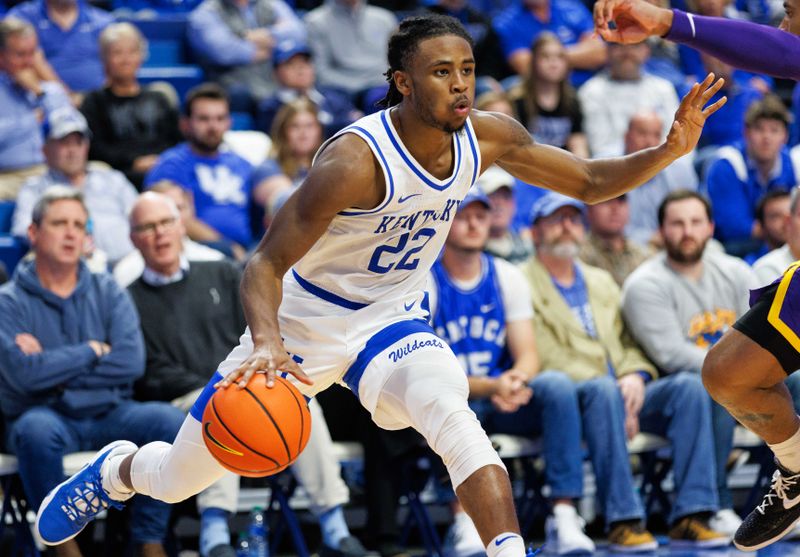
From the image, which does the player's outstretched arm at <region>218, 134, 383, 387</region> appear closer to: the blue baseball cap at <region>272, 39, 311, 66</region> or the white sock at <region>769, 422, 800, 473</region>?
the white sock at <region>769, 422, 800, 473</region>

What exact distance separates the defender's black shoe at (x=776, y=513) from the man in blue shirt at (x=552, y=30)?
636 cm

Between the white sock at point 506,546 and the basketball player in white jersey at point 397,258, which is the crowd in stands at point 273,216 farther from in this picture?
the white sock at point 506,546

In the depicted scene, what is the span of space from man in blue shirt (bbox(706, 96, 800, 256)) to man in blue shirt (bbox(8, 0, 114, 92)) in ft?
15.4

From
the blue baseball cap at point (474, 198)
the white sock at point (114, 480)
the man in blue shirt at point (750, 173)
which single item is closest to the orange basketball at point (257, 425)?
the white sock at point (114, 480)

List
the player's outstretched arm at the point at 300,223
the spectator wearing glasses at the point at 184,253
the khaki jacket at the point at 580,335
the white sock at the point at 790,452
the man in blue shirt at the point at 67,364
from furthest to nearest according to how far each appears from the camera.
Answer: the spectator wearing glasses at the point at 184,253, the khaki jacket at the point at 580,335, the man in blue shirt at the point at 67,364, the white sock at the point at 790,452, the player's outstretched arm at the point at 300,223

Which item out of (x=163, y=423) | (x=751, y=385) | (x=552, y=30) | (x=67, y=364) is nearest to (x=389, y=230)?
(x=751, y=385)

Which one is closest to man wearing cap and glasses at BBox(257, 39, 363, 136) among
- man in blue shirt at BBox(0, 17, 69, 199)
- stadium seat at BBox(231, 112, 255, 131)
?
stadium seat at BBox(231, 112, 255, 131)

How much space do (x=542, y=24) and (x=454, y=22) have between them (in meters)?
6.85

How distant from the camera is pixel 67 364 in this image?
6434 millimetres

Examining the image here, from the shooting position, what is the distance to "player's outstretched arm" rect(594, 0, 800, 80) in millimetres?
4652

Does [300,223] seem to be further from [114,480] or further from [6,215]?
[6,215]

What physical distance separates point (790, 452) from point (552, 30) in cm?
708

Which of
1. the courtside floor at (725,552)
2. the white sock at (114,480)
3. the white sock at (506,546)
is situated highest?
the white sock at (114,480)

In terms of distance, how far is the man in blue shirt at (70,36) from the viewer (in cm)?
988
